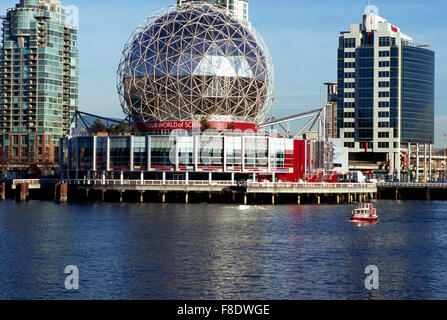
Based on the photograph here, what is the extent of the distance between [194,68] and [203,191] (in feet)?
85.0

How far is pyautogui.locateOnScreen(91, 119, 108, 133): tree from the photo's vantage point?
17050 cm

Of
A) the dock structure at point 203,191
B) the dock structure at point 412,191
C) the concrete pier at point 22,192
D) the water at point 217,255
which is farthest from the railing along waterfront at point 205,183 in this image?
the dock structure at point 412,191

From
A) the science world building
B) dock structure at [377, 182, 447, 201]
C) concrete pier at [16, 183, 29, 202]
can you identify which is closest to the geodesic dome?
the science world building

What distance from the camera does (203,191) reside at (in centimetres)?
12531

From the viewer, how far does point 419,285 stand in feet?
176

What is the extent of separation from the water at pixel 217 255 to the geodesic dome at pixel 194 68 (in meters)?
40.8

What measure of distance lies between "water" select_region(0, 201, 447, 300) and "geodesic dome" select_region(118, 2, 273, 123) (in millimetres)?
40819

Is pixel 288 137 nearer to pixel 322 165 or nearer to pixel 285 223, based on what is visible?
pixel 322 165

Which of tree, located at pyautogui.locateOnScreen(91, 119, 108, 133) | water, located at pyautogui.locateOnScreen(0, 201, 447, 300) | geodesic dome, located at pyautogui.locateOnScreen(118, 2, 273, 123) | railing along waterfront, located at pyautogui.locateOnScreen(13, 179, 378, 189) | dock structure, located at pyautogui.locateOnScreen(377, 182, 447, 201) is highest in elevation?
geodesic dome, located at pyautogui.locateOnScreen(118, 2, 273, 123)

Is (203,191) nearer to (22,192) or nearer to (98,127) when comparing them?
(22,192)

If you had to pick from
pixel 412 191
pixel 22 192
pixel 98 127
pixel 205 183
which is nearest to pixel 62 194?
pixel 22 192

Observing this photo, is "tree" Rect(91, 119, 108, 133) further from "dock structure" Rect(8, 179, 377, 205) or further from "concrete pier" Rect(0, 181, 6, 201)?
"dock structure" Rect(8, 179, 377, 205)
